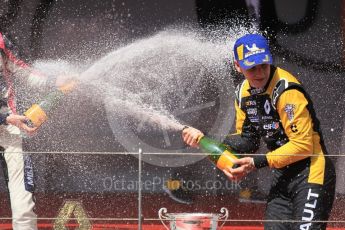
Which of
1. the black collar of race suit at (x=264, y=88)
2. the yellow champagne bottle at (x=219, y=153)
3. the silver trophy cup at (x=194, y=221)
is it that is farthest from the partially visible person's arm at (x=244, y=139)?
the silver trophy cup at (x=194, y=221)

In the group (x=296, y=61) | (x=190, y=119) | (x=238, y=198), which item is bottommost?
(x=238, y=198)

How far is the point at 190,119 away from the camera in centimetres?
724

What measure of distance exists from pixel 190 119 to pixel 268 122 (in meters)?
3.18

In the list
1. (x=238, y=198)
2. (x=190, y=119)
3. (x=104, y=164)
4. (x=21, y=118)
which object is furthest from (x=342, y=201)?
(x=21, y=118)

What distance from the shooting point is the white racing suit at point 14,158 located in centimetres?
493

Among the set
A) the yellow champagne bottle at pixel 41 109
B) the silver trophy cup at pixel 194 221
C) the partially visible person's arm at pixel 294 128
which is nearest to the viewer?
the partially visible person's arm at pixel 294 128

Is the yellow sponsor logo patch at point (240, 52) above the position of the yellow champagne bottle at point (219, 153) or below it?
above

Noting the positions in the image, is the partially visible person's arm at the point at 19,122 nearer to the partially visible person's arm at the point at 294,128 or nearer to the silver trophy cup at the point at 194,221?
the silver trophy cup at the point at 194,221

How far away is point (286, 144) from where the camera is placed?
3928mm

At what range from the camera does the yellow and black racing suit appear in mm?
3889

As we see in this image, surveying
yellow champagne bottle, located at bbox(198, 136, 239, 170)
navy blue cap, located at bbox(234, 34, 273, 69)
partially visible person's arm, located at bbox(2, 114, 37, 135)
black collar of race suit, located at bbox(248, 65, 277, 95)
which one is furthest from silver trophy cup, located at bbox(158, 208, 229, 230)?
partially visible person's arm, located at bbox(2, 114, 37, 135)

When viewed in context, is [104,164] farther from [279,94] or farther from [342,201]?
[279,94]

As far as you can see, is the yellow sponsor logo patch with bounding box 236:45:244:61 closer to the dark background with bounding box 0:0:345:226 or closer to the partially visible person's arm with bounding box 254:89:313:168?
the partially visible person's arm with bounding box 254:89:313:168

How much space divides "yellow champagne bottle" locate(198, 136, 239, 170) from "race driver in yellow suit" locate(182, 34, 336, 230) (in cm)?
4
